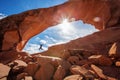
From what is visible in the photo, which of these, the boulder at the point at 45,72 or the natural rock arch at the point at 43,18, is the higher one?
the natural rock arch at the point at 43,18

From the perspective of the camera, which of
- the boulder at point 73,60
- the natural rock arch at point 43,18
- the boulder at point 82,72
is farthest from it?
the natural rock arch at point 43,18

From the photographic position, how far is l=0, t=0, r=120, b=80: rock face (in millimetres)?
5211

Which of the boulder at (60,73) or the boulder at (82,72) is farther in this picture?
the boulder at (60,73)

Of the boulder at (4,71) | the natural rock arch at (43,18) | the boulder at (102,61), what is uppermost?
the natural rock arch at (43,18)

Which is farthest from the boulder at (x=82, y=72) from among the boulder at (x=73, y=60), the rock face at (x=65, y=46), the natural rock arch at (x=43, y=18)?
the natural rock arch at (x=43, y=18)

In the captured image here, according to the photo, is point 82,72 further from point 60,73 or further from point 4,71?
point 4,71

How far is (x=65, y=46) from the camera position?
Answer: 921cm

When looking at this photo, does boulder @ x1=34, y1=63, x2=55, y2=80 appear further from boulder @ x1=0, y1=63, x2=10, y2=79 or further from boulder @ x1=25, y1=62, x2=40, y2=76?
boulder @ x1=0, y1=63, x2=10, y2=79

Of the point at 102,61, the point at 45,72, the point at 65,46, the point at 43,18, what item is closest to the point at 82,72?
the point at 102,61

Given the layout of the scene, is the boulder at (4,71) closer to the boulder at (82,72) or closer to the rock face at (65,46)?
the rock face at (65,46)

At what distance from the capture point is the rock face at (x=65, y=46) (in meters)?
5.21

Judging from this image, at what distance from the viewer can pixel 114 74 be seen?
4.83 meters

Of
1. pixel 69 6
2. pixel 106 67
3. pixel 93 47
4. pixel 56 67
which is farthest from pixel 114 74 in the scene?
pixel 69 6

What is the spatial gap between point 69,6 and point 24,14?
17.3ft
